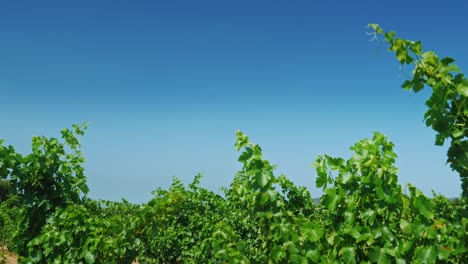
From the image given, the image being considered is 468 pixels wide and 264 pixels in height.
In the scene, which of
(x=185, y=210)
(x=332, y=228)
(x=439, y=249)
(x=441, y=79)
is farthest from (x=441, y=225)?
(x=185, y=210)

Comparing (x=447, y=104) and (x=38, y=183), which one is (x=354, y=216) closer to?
(x=447, y=104)

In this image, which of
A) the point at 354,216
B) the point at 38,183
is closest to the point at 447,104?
the point at 354,216

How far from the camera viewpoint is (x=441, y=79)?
11.6 feet

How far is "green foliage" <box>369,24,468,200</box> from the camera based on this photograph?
11.4 feet

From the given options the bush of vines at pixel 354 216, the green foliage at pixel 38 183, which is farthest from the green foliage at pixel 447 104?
the green foliage at pixel 38 183

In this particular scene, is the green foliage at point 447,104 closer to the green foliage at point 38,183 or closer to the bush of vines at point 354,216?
the bush of vines at point 354,216

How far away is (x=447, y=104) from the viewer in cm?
356

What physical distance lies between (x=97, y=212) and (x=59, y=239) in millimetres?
5750

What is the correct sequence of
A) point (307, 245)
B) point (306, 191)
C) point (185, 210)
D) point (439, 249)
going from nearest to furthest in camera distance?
point (439, 249)
point (307, 245)
point (306, 191)
point (185, 210)

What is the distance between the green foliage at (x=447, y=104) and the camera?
3479 mm

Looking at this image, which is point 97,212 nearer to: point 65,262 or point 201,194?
point 201,194

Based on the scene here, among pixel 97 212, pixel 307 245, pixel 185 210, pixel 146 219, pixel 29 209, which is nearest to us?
pixel 307 245

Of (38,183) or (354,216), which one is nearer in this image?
(354,216)

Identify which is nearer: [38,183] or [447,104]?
[447,104]
